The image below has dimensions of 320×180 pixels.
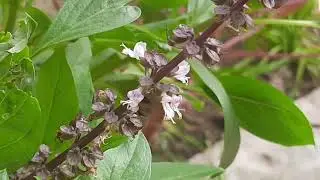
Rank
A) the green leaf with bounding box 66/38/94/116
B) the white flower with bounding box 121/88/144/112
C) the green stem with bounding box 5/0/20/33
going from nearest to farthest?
the white flower with bounding box 121/88/144/112 < the green leaf with bounding box 66/38/94/116 < the green stem with bounding box 5/0/20/33

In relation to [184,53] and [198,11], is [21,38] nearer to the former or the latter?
[184,53]

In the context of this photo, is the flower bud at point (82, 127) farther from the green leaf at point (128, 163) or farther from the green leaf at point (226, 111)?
the green leaf at point (226, 111)

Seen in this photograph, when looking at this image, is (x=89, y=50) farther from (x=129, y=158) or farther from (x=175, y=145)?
(x=175, y=145)

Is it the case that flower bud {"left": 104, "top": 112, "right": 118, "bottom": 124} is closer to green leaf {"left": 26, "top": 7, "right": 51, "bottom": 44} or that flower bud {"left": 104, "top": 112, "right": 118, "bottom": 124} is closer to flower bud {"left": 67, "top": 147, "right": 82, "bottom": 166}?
flower bud {"left": 67, "top": 147, "right": 82, "bottom": 166}

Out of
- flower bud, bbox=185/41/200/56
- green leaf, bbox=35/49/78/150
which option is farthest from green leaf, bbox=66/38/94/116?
flower bud, bbox=185/41/200/56

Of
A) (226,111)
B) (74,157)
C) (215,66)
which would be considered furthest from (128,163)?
(215,66)
